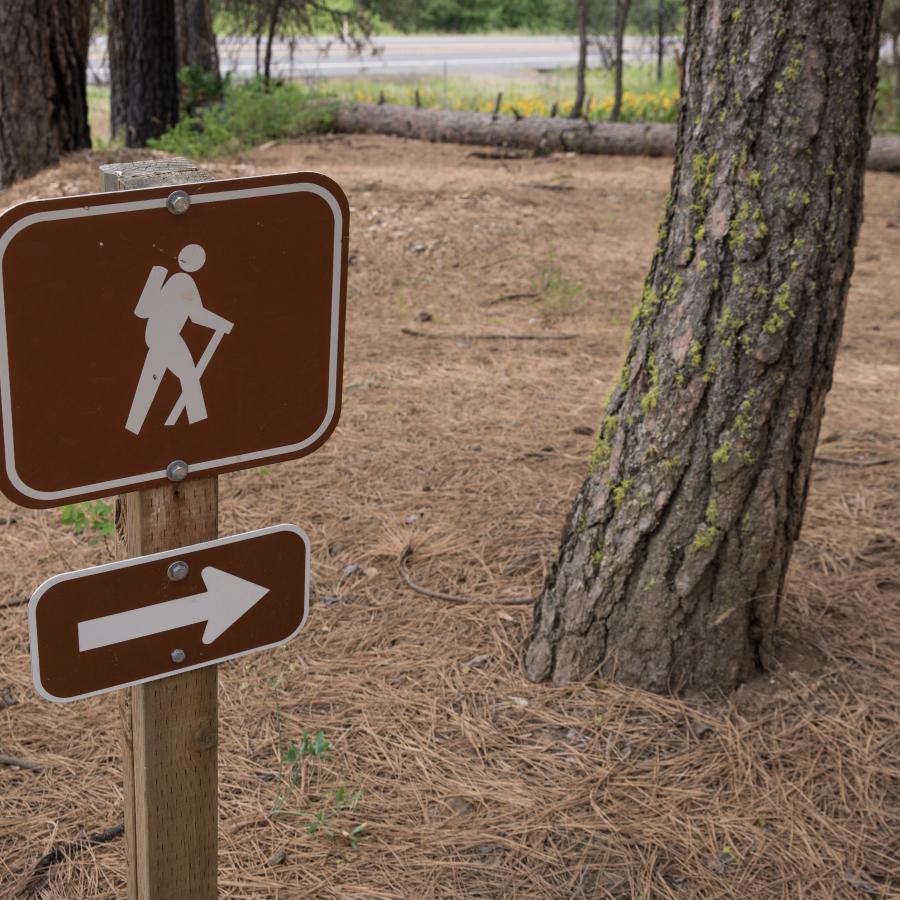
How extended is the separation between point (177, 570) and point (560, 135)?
1134cm

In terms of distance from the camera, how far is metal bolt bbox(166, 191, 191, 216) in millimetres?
1424

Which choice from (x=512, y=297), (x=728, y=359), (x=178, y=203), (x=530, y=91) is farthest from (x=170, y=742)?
(x=530, y=91)

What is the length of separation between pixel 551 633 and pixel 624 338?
11.4 ft

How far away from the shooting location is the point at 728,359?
272cm

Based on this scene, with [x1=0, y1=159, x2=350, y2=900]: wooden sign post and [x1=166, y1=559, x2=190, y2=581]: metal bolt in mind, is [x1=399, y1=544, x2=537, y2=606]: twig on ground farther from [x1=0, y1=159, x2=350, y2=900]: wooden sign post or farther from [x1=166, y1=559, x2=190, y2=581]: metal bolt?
[x1=166, y1=559, x2=190, y2=581]: metal bolt

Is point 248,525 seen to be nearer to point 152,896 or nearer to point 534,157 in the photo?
point 152,896

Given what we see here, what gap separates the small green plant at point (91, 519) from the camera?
3.95 m

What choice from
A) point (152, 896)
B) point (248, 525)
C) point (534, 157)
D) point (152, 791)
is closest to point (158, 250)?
point (152, 791)

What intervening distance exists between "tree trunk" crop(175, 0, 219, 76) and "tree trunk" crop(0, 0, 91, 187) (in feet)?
18.6

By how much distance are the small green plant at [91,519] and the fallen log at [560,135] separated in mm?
9222

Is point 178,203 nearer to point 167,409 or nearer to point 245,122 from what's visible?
point 167,409

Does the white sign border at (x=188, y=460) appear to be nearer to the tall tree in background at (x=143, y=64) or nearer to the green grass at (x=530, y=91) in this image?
the tall tree in background at (x=143, y=64)

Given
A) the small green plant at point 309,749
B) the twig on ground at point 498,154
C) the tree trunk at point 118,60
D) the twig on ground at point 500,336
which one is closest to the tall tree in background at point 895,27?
the twig on ground at point 498,154

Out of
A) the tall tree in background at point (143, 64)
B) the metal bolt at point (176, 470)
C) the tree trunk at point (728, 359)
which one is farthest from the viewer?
the tall tree in background at point (143, 64)
